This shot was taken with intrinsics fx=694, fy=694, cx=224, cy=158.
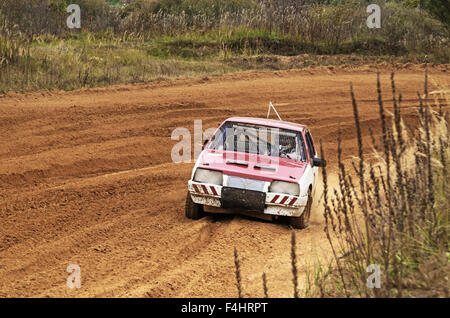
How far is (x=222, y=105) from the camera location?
18.2 meters

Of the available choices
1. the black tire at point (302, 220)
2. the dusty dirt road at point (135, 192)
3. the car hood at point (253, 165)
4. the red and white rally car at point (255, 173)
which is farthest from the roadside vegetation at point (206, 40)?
the black tire at point (302, 220)

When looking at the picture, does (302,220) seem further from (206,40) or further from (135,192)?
(206,40)

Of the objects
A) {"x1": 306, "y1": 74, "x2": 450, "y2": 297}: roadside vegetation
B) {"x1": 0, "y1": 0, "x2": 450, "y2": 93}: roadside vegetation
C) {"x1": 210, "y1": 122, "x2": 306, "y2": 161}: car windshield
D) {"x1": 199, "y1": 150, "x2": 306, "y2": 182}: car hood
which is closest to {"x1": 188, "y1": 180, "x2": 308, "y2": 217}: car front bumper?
{"x1": 199, "y1": 150, "x2": 306, "y2": 182}: car hood

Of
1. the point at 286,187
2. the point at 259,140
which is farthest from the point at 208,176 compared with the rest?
the point at 259,140

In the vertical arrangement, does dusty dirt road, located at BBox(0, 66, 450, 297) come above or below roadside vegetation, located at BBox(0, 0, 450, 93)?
below

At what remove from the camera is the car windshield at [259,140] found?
10.7 meters

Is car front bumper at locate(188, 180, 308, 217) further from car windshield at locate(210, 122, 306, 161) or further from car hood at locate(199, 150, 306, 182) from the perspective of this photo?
car windshield at locate(210, 122, 306, 161)

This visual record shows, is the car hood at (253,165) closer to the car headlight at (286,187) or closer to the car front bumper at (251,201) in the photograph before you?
the car headlight at (286,187)

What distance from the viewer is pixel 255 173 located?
9.73 meters

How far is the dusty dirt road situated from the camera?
8133 mm

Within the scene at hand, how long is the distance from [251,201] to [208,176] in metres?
0.73

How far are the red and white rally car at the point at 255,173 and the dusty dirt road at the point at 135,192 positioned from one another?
0.37 m
